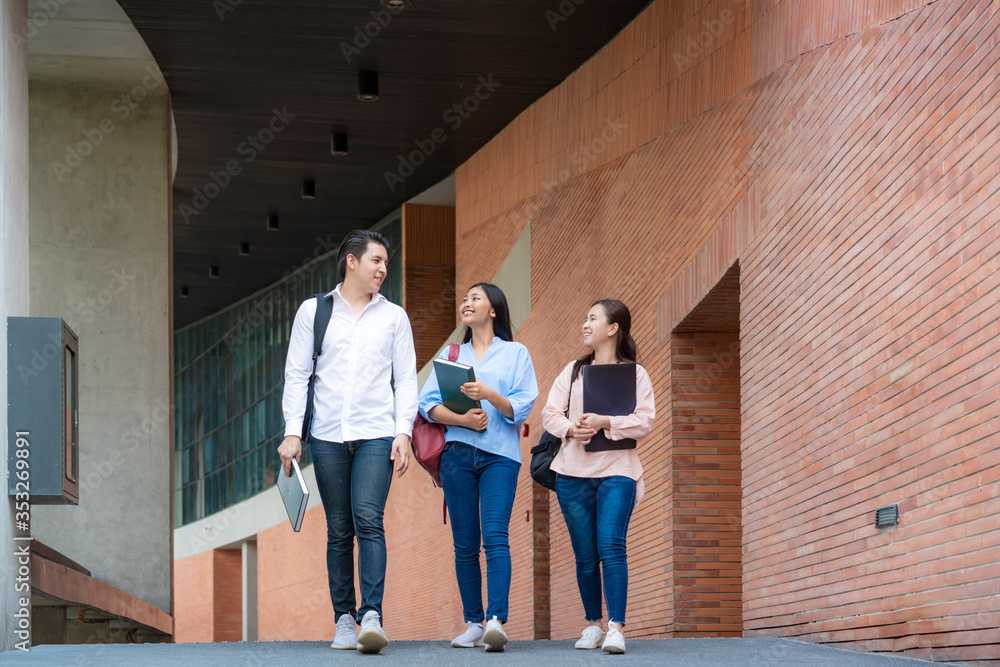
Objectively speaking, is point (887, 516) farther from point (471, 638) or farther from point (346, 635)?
point (346, 635)

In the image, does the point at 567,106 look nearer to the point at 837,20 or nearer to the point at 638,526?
the point at 638,526

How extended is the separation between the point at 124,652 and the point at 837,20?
17.0ft

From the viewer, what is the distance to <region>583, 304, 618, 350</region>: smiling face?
638cm

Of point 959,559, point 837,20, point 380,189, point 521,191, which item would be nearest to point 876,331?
point 959,559

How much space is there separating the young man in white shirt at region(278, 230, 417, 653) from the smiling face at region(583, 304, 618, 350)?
98cm

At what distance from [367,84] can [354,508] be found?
366 inches

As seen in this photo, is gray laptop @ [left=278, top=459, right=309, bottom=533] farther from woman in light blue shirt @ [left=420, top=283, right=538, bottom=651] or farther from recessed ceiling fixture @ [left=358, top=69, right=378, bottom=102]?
recessed ceiling fixture @ [left=358, top=69, right=378, bottom=102]

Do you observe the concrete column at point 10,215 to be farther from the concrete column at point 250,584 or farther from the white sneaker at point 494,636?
the concrete column at point 250,584

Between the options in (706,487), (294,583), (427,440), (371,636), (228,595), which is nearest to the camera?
(371,636)

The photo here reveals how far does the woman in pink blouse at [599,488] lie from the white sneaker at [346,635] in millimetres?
1086

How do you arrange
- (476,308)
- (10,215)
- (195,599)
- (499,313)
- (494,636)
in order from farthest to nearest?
1. (195,599)
2. (10,215)
3. (499,313)
4. (476,308)
5. (494,636)

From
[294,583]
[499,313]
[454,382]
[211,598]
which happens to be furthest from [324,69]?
[211,598]

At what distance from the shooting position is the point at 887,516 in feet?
20.7

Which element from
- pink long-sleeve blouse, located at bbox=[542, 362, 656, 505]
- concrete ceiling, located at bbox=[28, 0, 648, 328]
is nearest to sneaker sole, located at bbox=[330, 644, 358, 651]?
pink long-sleeve blouse, located at bbox=[542, 362, 656, 505]
